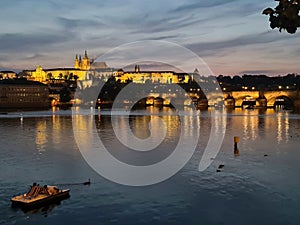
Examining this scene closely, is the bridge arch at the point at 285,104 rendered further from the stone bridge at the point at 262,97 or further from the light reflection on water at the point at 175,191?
the light reflection on water at the point at 175,191

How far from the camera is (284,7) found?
987 centimetres

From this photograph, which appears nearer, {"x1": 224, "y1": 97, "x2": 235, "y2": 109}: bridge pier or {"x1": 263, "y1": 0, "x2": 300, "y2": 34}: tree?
{"x1": 263, "y1": 0, "x2": 300, "y2": 34}: tree

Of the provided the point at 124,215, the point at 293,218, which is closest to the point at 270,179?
the point at 293,218

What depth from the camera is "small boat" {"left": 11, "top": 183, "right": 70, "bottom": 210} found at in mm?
15570

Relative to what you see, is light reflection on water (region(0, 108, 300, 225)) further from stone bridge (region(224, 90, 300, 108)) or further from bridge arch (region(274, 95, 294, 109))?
bridge arch (region(274, 95, 294, 109))

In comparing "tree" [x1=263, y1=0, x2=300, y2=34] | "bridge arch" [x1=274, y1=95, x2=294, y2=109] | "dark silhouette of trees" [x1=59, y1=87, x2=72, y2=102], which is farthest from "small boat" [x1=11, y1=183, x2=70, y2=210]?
"dark silhouette of trees" [x1=59, y1=87, x2=72, y2=102]

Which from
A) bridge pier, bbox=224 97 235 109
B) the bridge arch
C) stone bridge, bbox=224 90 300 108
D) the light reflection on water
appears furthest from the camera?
bridge pier, bbox=224 97 235 109

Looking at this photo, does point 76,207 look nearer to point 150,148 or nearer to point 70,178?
point 70,178

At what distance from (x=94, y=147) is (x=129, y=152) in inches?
143

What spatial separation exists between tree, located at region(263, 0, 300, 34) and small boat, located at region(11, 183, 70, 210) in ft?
34.6

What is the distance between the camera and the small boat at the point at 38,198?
15.6 meters

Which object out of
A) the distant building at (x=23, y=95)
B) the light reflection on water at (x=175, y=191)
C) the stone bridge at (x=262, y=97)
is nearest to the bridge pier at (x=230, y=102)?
the stone bridge at (x=262, y=97)

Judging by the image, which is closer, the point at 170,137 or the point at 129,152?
the point at 129,152

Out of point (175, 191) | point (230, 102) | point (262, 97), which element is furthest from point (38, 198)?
point (230, 102)
